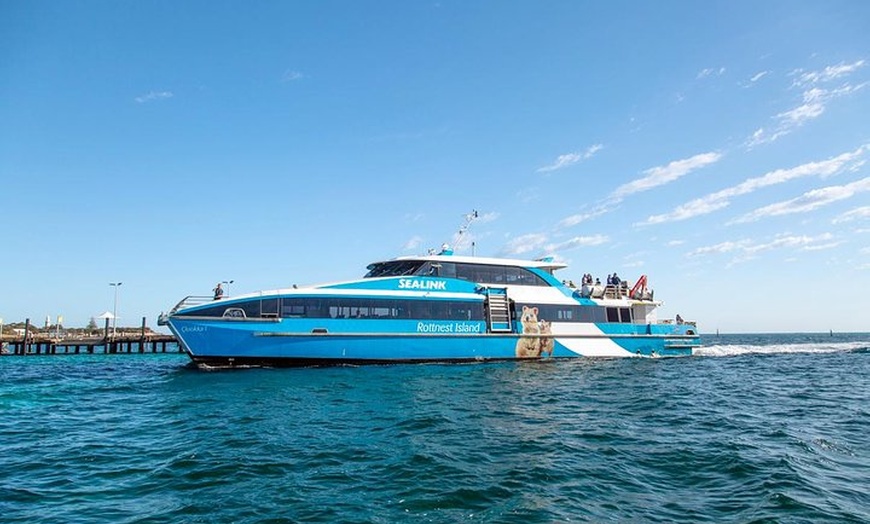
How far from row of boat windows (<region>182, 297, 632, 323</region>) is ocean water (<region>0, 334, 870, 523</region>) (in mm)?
4659

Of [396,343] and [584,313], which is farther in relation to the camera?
[584,313]

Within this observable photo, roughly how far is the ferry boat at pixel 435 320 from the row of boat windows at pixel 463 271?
0.05 meters

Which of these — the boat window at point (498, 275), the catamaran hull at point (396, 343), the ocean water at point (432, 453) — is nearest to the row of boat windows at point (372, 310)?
the catamaran hull at point (396, 343)

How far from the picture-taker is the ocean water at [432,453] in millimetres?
6137

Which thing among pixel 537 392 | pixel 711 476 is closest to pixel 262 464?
pixel 711 476

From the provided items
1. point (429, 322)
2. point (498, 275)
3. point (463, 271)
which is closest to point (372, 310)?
point (429, 322)

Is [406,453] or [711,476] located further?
[406,453]

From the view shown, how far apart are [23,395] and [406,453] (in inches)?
556

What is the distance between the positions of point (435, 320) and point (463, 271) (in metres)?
3.22

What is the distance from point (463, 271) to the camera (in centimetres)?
2617

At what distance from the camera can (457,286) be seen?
1001 inches

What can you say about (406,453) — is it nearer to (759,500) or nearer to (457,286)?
(759,500)

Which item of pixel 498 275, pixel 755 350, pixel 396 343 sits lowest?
pixel 755 350

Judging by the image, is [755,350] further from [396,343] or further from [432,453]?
[432,453]
